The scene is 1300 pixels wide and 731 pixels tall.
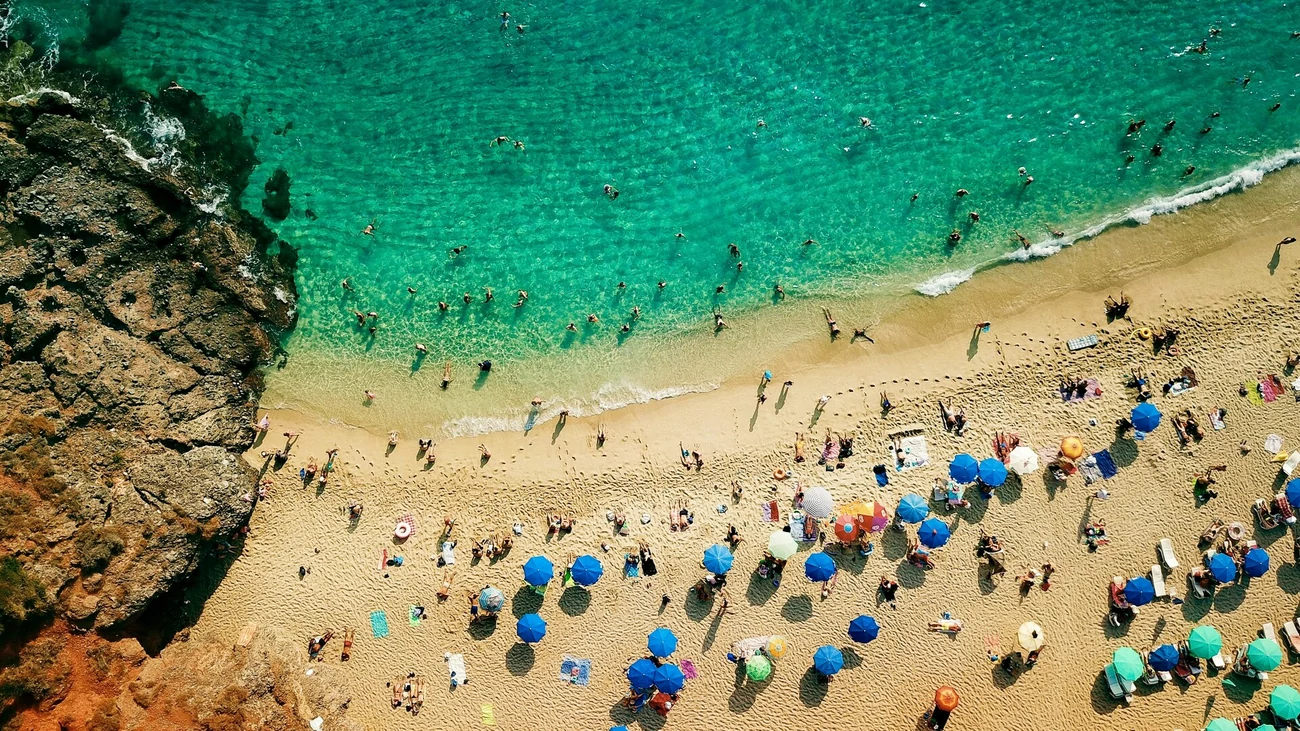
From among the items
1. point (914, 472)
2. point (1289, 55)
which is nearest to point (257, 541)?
point (914, 472)

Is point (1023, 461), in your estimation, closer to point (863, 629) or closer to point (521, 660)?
point (863, 629)

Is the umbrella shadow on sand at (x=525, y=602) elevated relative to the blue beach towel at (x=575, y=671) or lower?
elevated

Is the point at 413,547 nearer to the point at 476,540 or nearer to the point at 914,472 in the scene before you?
the point at 476,540

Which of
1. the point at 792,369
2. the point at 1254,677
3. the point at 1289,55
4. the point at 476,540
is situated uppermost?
the point at 1289,55

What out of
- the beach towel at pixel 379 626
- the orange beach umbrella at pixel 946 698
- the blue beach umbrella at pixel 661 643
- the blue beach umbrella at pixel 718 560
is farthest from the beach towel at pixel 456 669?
the orange beach umbrella at pixel 946 698

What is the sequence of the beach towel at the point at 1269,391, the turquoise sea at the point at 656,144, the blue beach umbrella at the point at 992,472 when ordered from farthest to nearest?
1. the turquoise sea at the point at 656,144
2. the beach towel at the point at 1269,391
3. the blue beach umbrella at the point at 992,472

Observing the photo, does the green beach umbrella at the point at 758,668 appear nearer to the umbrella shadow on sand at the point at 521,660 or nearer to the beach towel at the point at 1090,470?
the umbrella shadow on sand at the point at 521,660

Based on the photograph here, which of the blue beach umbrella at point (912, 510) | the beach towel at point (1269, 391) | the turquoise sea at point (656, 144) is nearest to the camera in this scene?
the blue beach umbrella at point (912, 510)
